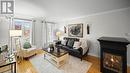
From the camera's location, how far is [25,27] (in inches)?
205

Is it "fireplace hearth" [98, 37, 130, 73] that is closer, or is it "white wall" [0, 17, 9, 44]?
"fireplace hearth" [98, 37, 130, 73]

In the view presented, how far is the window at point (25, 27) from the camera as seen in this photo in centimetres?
480

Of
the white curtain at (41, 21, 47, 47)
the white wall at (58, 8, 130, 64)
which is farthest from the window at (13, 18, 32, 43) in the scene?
the white wall at (58, 8, 130, 64)

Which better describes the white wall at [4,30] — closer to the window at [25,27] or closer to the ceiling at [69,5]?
the window at [25,27]

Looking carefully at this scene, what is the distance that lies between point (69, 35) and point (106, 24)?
255 cm

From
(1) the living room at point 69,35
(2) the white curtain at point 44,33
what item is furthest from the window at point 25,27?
(2) the white curtain at point 44,33

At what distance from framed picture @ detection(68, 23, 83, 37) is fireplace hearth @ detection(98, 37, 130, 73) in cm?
236

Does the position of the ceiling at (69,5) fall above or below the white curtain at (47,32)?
above

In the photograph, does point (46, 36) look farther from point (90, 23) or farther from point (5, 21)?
point (90, 23)

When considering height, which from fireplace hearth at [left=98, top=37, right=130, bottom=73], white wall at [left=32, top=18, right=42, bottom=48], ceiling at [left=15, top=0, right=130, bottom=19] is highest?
ceiling at [left=15, top=0, right=130, bottom=19]

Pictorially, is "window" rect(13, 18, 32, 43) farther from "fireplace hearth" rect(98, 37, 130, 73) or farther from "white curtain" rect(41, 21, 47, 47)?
"fireplace hearth" rect(98, 37, 130, 73)

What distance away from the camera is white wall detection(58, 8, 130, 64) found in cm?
318

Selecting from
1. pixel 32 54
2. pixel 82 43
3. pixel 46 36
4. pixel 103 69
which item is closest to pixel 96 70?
pixel 103 69

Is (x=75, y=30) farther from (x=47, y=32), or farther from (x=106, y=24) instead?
(x=47, y=32)
